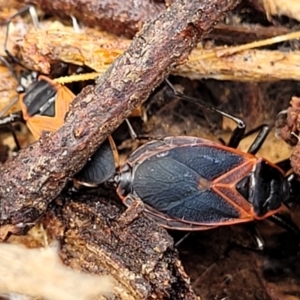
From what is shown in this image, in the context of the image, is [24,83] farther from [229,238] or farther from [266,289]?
[266,289]

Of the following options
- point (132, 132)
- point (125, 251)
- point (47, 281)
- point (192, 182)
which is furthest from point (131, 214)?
point (132, 132)

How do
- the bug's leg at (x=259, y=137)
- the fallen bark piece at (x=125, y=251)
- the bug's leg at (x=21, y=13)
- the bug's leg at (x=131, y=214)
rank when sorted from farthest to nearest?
the bug's leg at (x=21, y=13), the bug's leg at (x=259, y=137), the bug's leg at (x=131, y=214), the fallen bark piece at (x=125, y=251)

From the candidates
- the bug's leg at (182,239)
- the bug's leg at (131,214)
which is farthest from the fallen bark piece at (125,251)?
the bug's leg at (182,239)

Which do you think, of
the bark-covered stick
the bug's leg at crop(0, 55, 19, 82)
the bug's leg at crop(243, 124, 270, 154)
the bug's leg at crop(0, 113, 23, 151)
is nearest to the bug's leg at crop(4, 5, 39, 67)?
the bug's leg at crop(0, 55, 19, 82)

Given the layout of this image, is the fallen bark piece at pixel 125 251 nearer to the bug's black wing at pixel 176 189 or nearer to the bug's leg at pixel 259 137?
the bug's black wing at pixel 176 189

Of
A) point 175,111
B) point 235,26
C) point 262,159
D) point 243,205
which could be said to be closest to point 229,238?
point 243,205
